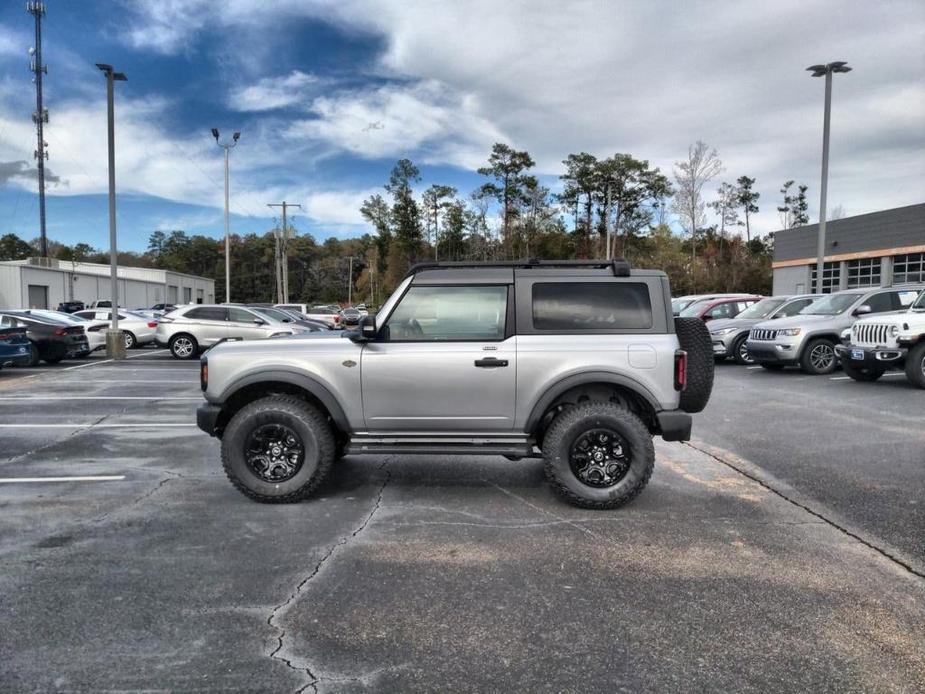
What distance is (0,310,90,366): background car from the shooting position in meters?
15.9

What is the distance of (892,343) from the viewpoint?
11.1 metres

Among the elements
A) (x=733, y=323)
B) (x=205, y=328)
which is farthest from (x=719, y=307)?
(x=205, y=328)

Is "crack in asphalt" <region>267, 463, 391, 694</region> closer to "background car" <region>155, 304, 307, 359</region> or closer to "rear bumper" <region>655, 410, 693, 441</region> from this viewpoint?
"rear bumper" <region>655, 410, 693, 441</region>

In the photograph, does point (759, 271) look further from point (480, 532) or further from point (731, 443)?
point (480, 532)

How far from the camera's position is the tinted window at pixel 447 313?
17.4ft

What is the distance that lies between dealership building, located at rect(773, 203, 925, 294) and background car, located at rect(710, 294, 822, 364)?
16297 mm

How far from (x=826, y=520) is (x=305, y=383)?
4.13 meters

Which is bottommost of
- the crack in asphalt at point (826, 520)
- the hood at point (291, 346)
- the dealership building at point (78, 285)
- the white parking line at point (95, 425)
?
the white parking line at point (95, 425)

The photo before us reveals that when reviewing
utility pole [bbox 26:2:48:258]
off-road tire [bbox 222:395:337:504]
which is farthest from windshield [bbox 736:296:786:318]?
utility pole [bbox 26:2:48:258]

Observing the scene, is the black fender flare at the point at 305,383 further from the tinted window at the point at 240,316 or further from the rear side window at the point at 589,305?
the tinted window at the point at 240,316

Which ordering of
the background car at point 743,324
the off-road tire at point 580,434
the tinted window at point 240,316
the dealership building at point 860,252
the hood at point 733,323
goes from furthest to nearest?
the dealership building at point 860,252, the tinted window at point 240,316, the hood at point 733,323, the background car at point 743,324, the off-road tire at point 580,434

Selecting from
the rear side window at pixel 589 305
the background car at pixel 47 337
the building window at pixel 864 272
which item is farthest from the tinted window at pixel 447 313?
the building window at pixel 864 272

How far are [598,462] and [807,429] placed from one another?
4541 mm

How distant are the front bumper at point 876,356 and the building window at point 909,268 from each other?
2505cm
